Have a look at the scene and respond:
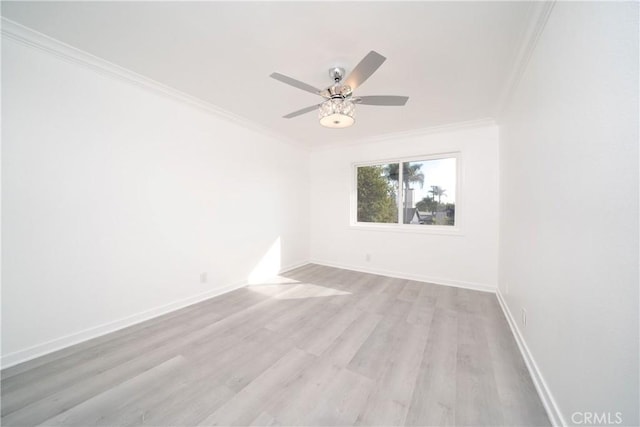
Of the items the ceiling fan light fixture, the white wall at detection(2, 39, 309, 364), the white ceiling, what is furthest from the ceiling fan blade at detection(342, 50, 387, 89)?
the white wall at detection(2, 39, 309, 364)

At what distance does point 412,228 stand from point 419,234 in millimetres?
146

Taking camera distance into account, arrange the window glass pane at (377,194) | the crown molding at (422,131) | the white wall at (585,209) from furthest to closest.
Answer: the window glass pane at (377,194)
the crown molding at (422,131)
the white wall at (585,209)

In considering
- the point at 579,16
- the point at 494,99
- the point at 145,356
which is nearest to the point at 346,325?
the point at 145,356

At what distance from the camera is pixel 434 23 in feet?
5.12

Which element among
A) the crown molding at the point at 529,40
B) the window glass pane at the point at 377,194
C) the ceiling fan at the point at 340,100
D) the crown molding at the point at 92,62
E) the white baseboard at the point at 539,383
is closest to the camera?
the white baseboard at the point at 539,383

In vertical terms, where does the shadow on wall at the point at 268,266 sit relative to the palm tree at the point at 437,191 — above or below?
below

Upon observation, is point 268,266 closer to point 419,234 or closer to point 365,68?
point 419,234

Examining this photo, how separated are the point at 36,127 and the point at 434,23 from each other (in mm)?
3088

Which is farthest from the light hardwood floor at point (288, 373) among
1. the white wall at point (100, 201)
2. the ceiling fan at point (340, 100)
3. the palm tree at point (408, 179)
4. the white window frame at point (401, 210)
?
the ceiling fan at point (340, 100)

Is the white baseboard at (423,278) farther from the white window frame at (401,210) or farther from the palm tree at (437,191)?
the palm tree at (437,191)

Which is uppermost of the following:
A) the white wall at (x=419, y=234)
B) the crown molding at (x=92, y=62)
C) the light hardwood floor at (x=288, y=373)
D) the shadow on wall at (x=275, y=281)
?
the crown molding at (x=92, y=62)

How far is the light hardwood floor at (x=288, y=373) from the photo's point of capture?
129 cm

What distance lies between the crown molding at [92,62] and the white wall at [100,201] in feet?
0.16

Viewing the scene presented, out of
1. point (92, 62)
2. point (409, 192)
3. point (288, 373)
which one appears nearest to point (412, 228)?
point (409, 192)
